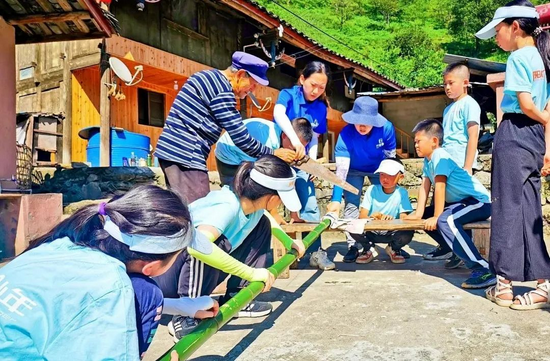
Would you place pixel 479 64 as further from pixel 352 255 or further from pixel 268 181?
pixel 268 181

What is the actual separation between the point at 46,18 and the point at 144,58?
10.6 feet

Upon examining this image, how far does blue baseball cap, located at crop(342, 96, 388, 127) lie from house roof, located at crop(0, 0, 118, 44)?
281 cm

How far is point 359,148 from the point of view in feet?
13.7

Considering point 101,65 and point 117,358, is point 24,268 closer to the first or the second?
point 117,358

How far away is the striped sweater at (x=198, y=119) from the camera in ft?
9.27

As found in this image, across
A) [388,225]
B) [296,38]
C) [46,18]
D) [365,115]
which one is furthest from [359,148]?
[296,38]

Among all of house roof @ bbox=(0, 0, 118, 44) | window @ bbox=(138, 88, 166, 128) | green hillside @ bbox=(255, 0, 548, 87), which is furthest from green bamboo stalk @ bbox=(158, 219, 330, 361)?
green hillside @ bbox=(255, 0, 548, 87)

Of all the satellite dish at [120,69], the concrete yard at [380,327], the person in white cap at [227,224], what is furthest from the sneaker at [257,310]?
the satellite dish at [120,69]

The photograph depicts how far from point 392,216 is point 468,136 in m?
1.03

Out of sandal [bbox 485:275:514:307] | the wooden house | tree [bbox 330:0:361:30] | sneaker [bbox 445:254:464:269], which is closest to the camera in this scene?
sandal [bbox 485:275:514:307]

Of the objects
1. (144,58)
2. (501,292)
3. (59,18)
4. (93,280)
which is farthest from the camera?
(144,58)

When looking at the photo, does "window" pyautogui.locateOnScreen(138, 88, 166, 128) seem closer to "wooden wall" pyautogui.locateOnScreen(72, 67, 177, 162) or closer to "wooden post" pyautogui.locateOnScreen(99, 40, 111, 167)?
"wooden wall" pyautogui.locateOnScreen(72, 67, 177, 162)

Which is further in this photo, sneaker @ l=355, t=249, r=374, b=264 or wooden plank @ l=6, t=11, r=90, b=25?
wooden plank @ l=6, t=11, r=90, b=25

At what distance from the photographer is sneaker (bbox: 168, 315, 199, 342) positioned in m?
2.22
